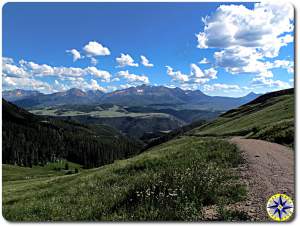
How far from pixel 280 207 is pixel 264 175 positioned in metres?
1.95

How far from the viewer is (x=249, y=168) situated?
528 inches

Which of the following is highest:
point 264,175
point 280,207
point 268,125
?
point 268,125

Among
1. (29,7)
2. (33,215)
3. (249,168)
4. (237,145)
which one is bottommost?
(33,215)

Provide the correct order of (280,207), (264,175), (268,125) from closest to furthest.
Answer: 1. (280,207)
2. (264,175)
3. (268,125)

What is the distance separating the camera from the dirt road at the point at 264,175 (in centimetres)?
1042

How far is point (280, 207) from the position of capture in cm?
1052

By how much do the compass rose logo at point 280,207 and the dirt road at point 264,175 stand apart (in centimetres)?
16

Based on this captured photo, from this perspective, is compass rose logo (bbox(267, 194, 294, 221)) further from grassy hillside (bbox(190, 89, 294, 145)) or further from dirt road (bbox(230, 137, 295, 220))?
grassy hillside (bbox(190, 89, 294, 145))

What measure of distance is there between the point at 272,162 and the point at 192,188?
15.3 feet

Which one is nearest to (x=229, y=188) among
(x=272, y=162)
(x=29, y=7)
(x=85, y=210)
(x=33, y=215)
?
(x=272, y=162)

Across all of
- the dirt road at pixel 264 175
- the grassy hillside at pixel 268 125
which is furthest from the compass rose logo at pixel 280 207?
the grassy hillside at pixel 268 125

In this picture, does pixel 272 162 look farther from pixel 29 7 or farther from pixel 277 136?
pixel 29 7

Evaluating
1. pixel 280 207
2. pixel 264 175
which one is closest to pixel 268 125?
pixel 264 175

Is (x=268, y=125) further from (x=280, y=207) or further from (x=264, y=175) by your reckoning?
(x=280, y=207)
